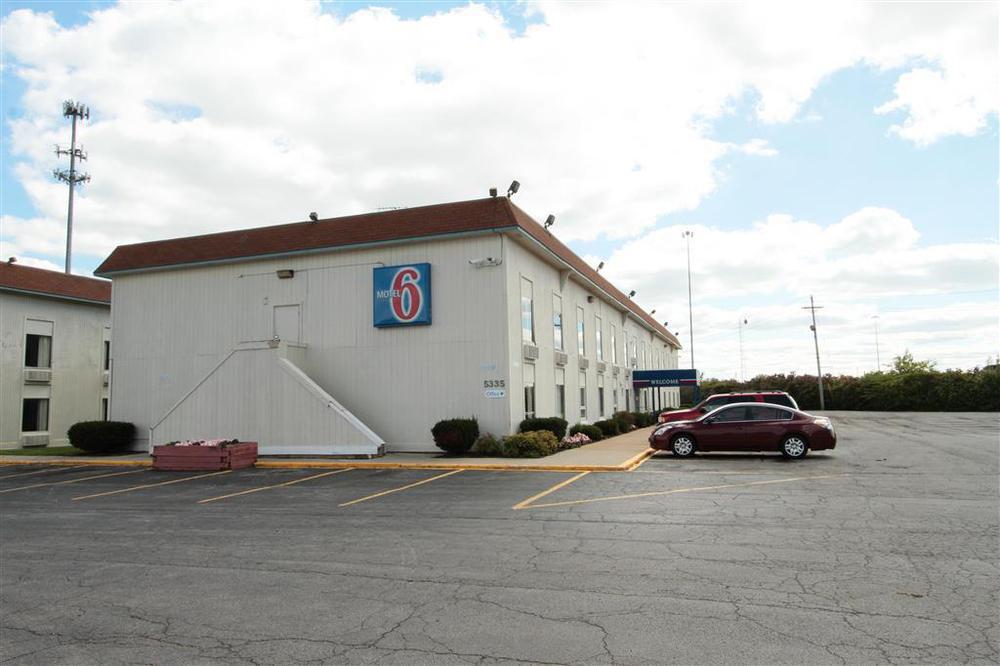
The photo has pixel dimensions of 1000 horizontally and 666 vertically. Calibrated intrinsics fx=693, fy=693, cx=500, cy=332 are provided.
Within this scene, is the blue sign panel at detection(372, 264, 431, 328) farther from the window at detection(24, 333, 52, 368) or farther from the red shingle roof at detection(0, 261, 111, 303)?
the window at detection(24, 333, 52, 368)

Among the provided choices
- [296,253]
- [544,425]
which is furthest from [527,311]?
[296,253]

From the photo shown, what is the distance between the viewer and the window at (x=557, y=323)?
26.4 meters

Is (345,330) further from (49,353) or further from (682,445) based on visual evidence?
(49,353)

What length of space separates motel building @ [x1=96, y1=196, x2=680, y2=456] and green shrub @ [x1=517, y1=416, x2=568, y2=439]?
329mm

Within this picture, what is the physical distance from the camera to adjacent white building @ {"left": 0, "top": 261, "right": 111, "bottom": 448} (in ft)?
101

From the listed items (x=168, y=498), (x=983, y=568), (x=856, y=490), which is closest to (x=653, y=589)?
(x=983, y=568)

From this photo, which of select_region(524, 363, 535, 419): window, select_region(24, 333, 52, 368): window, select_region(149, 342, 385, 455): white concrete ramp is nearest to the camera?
select_region(149, 342, 385, 455): white concrete ramp

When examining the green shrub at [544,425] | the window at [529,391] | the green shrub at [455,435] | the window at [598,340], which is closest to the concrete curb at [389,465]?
the green shrub at [455,435]

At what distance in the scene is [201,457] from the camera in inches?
737

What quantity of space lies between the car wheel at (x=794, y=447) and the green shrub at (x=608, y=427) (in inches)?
407

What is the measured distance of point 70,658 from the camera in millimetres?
5133

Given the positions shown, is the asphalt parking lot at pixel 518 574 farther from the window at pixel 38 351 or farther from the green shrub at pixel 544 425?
the window at pixel 38 351

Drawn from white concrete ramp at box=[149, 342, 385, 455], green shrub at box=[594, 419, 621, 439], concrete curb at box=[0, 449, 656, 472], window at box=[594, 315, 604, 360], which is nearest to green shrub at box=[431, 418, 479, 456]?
white concrete ramp at box=[149, 342, 385, 455]

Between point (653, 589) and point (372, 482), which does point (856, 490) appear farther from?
point (372, 482)
